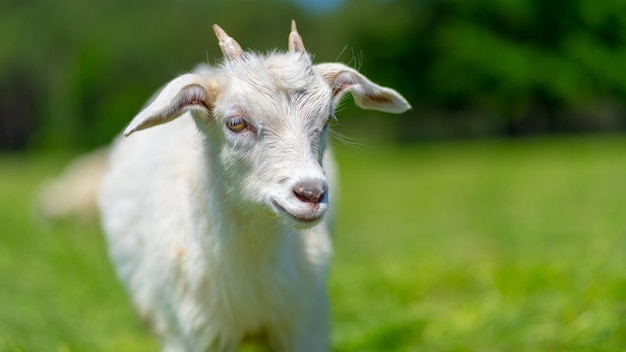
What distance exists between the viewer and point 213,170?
139 inches

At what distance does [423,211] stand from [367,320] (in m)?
6.65

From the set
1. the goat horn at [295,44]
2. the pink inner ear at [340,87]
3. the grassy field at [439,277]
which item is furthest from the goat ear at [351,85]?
the grassy field at [439,277]

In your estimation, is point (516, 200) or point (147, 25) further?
point (147, 25)

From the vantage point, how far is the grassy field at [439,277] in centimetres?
430

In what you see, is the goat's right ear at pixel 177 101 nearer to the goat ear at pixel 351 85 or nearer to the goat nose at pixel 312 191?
the goat ear at pixel 351 85

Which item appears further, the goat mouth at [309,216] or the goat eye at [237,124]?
the goat eye at [237,124]

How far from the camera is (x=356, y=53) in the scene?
2931cm

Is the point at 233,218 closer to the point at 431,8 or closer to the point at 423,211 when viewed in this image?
the point at 423,211

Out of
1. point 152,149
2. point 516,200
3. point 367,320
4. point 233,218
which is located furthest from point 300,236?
point 516,200

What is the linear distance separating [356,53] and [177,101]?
87.1 ft

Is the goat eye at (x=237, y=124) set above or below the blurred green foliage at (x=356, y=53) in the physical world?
below

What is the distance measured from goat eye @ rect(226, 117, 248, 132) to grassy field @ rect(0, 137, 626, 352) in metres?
1.61

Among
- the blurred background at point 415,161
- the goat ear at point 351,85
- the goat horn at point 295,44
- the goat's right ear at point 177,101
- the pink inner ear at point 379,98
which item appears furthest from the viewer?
the blurred background at point 415,161

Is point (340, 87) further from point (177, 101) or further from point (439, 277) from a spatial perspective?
point (439, 277)
